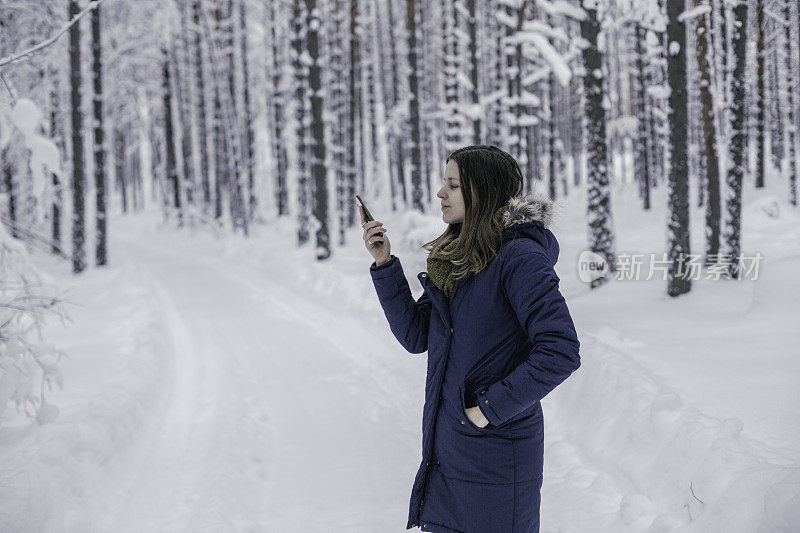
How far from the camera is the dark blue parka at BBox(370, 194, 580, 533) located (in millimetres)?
1993

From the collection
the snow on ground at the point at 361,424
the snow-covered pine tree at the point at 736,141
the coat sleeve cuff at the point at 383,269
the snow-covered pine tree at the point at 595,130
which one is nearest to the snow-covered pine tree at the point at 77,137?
the snow on ground at the point at 361,424

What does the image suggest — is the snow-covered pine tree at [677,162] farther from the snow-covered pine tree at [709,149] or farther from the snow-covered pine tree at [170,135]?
the snow-covered pine tree at [170,135]

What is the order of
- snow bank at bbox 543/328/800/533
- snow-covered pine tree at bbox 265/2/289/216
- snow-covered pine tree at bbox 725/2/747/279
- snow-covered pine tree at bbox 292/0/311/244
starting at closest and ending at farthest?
snow bank at bbox 543/328/800/533 → snow-covered pine tree at bbox 725/2/747/279 → snow-covered pine tree at bbox 292/0/311/244 → snow-covered pine tree at bbox 265/2/289/216

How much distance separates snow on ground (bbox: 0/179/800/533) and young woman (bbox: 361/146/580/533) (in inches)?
31.7

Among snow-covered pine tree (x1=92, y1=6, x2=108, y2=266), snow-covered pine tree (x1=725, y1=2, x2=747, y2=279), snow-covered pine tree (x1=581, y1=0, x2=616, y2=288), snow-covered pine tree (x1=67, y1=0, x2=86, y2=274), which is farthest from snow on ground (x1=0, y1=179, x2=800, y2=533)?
snow-covered pine tree (x1=92, y1=6, x2=108, y2=266)

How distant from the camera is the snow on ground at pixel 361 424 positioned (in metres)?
3.84

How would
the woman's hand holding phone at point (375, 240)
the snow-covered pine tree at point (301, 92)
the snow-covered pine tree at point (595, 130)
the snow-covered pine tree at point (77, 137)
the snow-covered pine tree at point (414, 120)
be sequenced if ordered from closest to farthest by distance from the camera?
the woman's hand holding phone at point (375, 240)
the snow-covered pine tree at point (595, 130)
the snow-covered pine tree at point (77, 137)
the snow-covered pine tree at point (414, 120)
the snow-covered pine tree at point (301, 92)

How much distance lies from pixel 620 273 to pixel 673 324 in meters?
3.65

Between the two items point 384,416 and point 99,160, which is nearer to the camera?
point 384,416

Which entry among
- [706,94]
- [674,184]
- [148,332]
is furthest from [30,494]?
[706,94]

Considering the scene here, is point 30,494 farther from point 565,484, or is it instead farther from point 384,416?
point 565,484

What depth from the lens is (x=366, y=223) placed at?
2.46 m

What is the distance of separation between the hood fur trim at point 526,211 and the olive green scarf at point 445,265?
0.05 metres

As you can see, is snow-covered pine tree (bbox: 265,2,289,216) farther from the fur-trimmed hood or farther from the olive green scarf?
the fur-trimmed hood
